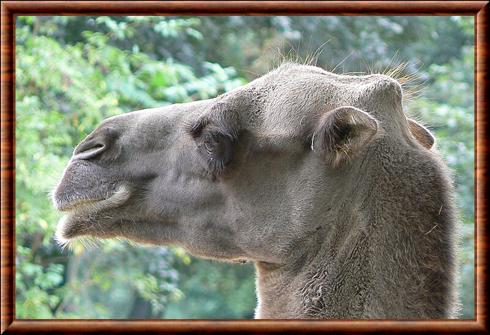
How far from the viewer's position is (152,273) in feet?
34.6

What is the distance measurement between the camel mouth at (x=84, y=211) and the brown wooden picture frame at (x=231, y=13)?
14.5 inches

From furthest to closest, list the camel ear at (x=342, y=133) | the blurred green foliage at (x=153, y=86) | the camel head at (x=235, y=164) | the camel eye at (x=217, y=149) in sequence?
the blurred green foliage at (x=153, y=86) < the camel eye at (x=217, y=149) < the camel head at (x=235, y=164) < the camel ear at (x=342, y=133)

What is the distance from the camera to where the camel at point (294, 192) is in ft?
10.9

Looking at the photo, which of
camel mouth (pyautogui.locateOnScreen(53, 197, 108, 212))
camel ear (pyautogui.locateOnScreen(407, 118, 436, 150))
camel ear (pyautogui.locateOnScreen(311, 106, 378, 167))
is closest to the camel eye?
camel ear (pyautogui.locateOnScreen(311, 106, 378, 167))

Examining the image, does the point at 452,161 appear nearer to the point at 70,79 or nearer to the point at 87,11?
the point at 70,79

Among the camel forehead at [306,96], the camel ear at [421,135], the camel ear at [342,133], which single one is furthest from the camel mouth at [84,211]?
the camel ear at [421,135]

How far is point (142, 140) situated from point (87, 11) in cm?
70

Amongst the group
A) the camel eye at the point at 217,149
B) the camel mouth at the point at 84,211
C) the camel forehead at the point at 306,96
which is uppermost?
the camel forehead at the point at 306,96

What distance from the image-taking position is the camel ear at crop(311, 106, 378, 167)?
326 cm

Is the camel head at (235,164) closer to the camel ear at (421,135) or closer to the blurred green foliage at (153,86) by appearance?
the camel ear at (421,135)

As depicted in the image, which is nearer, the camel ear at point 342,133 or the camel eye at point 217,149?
the camel ear at point 342,133

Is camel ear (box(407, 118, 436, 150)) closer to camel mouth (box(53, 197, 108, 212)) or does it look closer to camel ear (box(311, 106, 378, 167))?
camel ear (box(311, 106, 378, 167))

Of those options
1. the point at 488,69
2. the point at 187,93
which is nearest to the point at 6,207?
the point at 488,69

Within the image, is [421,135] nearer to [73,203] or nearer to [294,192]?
[294,192]
